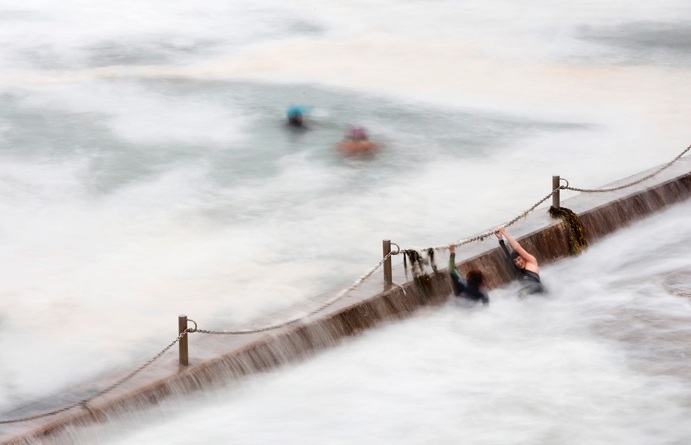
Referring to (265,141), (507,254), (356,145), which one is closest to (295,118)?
(265,141)

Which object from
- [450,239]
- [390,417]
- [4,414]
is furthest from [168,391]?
[450,239]

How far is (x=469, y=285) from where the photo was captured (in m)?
7.07

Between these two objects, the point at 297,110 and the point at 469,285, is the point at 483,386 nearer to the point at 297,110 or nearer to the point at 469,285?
the point at 469,285

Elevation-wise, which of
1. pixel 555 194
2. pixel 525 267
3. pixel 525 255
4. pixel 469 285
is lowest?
pixel 469 285

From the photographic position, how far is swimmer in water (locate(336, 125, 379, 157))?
12.4 meters

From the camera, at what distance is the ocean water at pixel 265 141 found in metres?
7.39

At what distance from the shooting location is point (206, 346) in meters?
5.85

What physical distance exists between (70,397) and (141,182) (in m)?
6.25

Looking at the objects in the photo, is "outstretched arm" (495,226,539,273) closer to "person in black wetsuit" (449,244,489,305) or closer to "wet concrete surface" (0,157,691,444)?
"wet concrete surface" (0,157,691,444)

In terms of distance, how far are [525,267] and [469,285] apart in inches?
25.8

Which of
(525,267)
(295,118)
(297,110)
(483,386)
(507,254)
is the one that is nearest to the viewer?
(483,386)

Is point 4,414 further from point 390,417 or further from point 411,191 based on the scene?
point 411,191

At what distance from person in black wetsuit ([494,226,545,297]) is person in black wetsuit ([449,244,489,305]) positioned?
48 cm

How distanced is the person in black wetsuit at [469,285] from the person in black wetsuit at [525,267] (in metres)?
0.48
